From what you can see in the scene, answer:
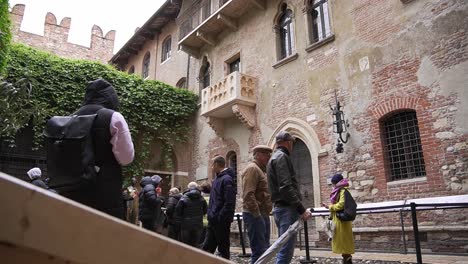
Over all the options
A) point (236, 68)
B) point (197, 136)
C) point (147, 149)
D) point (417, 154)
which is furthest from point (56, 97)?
point (417, 154)

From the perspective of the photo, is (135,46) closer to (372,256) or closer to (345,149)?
(345,149)

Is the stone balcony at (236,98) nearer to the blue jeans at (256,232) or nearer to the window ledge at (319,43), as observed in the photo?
the window ledge at (319,43)

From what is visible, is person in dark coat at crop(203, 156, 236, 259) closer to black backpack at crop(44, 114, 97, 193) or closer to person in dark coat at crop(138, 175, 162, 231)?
person in dark coat at crop(138, 175, 162, 231)

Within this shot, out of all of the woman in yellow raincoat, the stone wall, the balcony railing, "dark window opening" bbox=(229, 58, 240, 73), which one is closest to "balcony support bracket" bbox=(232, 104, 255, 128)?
the balcony railing

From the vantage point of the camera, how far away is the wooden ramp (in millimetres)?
817

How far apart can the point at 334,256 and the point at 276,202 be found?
3.50 meters

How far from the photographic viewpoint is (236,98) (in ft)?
41.7

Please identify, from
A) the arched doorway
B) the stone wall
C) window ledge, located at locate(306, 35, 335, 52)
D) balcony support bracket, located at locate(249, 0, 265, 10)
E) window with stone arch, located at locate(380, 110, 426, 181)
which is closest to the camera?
the stone wall

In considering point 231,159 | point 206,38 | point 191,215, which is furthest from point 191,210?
point 206,38

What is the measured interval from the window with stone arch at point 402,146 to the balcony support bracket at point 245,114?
4.94 metres

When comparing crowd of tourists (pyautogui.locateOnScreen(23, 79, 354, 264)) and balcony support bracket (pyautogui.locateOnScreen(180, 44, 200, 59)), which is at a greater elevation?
balcony support bracket (pyautogui.locateOnScreen(180, 44, 200, 59))

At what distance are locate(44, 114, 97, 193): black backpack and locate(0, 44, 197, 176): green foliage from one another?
10046 millimetres

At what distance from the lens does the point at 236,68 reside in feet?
48.9

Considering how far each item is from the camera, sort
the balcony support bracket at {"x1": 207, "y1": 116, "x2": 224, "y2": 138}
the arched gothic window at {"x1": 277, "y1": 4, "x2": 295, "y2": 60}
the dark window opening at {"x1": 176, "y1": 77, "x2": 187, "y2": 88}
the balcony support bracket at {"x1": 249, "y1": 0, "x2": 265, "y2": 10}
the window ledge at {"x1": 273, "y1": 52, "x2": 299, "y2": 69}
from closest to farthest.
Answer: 1. the window ledge at {"x1": 273, "y1": 52, "x2": 299, "y2": 69}
2. the arched gothic window at {"x1": 277, "y1": 4, "x2": 295, "y2": 60}
3. the balcony support bracket at {"x1": 249, "y1": 0, "x2": 265, "y2": 10}
4. the balcony support bracket at {"x1": 207, "y1": 116, "x2": 224, "y2": 138}
5. the dark window opening at {"x1": 176, "y1": 77, "x2": 187, "y2": 88}
